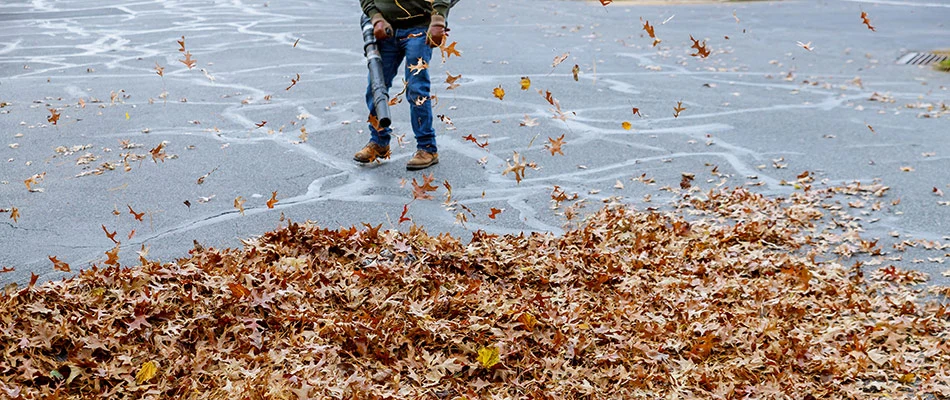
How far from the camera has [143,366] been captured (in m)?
3.28

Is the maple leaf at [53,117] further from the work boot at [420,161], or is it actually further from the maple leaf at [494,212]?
the maple leaf at [494,212]

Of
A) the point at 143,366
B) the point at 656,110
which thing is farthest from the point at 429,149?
the point at 143,366

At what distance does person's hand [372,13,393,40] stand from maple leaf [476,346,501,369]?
3009 millimetres

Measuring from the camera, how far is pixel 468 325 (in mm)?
3625

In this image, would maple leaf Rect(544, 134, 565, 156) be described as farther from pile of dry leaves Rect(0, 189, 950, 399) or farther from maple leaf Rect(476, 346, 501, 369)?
maple leaf Rect(476, 346, 501, 369)

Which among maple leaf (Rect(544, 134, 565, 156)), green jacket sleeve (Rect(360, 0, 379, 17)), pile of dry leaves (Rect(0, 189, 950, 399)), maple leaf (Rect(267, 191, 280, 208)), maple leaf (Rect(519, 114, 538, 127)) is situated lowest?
maple leaf (Rect(519, 114, 538, 127))

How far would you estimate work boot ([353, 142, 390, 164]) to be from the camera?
6480 millimetres

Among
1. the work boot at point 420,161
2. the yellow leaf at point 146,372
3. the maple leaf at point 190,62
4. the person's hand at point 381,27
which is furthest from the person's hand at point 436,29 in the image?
the maple leaf at point 190,62

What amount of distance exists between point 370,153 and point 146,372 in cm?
339

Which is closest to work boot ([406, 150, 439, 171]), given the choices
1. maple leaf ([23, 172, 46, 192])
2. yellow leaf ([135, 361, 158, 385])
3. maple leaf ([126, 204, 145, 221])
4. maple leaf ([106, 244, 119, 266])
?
maple leaf ([126, 204, 145, 221])

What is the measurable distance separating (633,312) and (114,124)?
217 inches

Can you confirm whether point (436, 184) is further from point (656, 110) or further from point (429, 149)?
point (656, 110)

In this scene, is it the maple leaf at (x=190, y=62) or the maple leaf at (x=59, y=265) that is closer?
the maple leaf at (x=59, y=265)

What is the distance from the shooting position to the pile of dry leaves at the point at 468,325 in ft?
10.8
